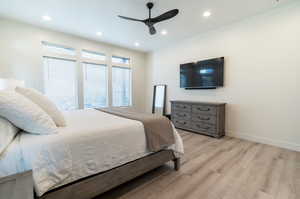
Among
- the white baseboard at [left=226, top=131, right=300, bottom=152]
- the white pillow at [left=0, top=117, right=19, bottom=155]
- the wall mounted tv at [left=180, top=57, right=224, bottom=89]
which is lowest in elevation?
the white baseboard at [left=226, top=131, right=300, bottom=152]

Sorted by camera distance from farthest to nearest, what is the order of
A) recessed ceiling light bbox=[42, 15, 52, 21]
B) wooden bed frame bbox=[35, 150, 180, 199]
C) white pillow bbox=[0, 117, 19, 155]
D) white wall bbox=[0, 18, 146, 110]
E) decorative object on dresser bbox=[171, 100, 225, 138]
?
1. decorative object on dresser bbox=[171, 100, 225, 138]
2. white wall bbox=[0, 18, 146, 110]
3. recessed ceiling light bbox=[42, 15, 52, 21]
4. wooden bed frame bbox=[35, 150, 180, 199]
5. white pillow bbox=[0, 117, 19, 155]

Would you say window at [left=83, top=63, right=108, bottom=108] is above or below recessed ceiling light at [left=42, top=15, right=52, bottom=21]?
below

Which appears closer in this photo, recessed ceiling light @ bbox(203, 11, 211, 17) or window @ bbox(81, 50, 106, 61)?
recessed ceiling light @ bbox(203, 11, 211, 17)

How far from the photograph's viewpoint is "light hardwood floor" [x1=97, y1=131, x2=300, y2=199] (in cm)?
153

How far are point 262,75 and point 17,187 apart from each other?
396 centimetres

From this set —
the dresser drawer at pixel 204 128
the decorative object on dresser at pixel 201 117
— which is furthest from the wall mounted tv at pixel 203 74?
the dresser drawer at pixel 204 128

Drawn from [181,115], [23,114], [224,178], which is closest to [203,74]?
[181,115]

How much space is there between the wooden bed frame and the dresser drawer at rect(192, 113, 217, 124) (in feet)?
6.40

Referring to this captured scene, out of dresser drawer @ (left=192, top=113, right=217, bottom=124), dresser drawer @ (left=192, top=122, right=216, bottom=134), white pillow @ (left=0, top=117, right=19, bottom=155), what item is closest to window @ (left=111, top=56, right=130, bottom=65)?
dresser drawer @ (left=192, top=113, right=217, bottom=124)

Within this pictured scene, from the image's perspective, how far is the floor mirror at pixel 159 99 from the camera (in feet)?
16.9

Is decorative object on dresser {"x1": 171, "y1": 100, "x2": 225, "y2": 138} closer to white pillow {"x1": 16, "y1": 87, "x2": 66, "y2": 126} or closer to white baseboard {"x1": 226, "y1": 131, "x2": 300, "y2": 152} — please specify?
white baseboard {"x1": 226, "y1": 131, "x2": 300, "y2": 152}

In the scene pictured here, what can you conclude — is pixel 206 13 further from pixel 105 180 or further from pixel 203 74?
pixel 105 180

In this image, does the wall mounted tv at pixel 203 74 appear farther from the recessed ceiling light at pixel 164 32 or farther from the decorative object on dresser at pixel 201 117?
the recessed ceiling light at pixel 164 32

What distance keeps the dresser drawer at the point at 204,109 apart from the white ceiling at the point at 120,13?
2054 mm
